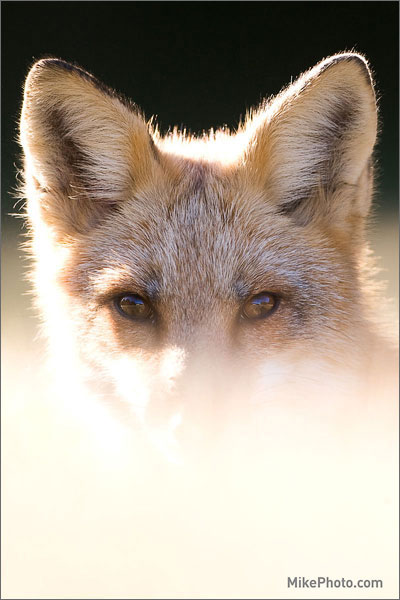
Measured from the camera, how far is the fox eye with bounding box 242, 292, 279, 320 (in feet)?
6.37

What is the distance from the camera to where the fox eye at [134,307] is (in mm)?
1961

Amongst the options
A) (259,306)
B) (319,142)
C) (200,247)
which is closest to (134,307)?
(200,247)

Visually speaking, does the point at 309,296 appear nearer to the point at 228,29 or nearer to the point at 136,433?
the point at 136,433

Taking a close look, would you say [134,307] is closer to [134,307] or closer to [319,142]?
[134,307]

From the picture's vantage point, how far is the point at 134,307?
1.98m

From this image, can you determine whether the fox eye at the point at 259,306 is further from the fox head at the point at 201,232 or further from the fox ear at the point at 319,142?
the fox ear at the point at 319,142

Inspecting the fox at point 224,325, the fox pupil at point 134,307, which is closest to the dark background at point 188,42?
the fox at point 224,325

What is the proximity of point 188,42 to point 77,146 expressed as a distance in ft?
2.09

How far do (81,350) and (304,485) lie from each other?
2.84 feet

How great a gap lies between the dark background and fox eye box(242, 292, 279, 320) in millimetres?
839

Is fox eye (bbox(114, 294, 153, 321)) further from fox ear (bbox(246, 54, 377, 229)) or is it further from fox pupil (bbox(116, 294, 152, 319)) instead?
fox ear (bbox(246, 54, 377, 229))

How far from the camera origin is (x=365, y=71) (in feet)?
6.30

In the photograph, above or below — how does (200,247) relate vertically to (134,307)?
above

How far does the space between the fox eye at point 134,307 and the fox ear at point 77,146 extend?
0.38 metres
